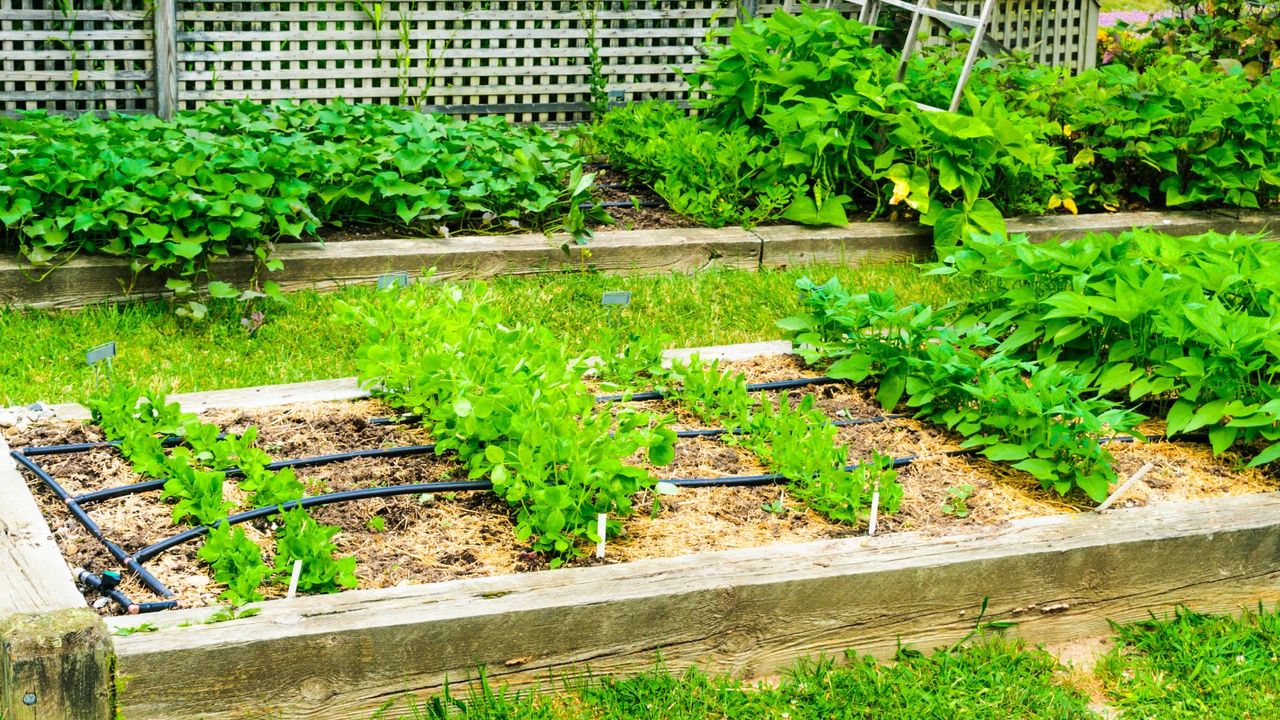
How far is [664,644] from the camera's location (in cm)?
311

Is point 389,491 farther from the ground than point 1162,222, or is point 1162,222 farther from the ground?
point 1162,222

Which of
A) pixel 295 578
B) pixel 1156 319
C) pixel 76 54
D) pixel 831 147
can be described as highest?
pixel 76 54

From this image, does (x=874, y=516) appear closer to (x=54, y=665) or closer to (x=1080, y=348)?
(x=1080, y=348)

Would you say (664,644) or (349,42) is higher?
(349,42)

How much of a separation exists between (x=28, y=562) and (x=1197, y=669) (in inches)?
104

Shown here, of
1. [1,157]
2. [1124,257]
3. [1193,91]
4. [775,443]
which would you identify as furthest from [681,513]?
[1193,91]

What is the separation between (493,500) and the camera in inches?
141

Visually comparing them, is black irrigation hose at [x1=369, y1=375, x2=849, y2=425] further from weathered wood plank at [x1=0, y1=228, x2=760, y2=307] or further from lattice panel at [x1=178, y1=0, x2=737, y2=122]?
lattice panel at [x1=178, y1=0, x2=737, y2=122]

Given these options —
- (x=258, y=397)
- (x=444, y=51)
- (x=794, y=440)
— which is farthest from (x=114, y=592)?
(x=444, y=51)

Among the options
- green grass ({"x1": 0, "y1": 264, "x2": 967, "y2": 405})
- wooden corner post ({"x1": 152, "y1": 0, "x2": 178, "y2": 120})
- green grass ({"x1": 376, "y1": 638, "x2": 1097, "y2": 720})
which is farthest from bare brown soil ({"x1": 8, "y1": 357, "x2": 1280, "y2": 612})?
wooden corner post ({"x1": 152, "y1": 0, "x2": 178, "y2": 120})

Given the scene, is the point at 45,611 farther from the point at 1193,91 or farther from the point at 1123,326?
the point at 1193,91

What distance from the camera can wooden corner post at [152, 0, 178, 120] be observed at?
23.2 ft

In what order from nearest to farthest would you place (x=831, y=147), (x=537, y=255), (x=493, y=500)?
(x=493, y=500) → (x=537, y=255) → (x=831, y=147)

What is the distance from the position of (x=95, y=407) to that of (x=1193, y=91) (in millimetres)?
5395
